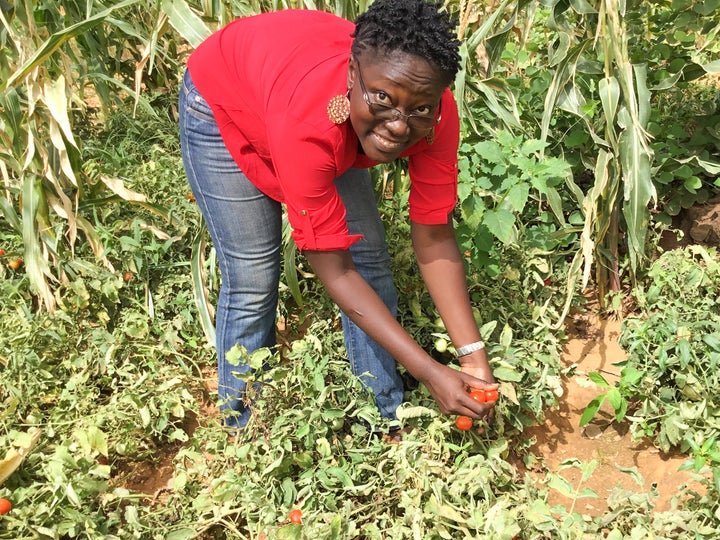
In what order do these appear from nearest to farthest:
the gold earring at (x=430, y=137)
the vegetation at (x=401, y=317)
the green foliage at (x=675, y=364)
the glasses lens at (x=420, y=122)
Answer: the glasses lens at (x=420, y=122), the gold earring at (x=430, y=137), the vegetation at (x=401, y=317), the green foliage at (x=675, y=364)

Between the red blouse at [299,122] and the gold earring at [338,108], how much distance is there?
13mm

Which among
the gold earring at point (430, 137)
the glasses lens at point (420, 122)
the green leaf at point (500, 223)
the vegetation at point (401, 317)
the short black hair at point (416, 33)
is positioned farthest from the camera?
the green leaf at point (500, 223)

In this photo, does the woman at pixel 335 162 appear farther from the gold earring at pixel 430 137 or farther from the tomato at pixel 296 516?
the tomato at pixel 296 516

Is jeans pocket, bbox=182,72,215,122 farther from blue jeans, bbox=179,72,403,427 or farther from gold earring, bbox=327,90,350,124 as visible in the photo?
gold earring, bbox=327,90,350,124

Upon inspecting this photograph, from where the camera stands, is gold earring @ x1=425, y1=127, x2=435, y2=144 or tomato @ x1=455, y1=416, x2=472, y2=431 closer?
gold earring @ x1=425, y1=127, x2=435, y2=144

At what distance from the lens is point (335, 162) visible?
1.56 m

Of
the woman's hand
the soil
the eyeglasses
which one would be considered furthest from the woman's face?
the soil

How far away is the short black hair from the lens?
1352mm

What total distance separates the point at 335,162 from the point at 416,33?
343mm

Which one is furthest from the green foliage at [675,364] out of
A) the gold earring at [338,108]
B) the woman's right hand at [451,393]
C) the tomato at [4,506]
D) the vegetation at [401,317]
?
the tomato at [4,506]

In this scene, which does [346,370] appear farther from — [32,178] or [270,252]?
[32,178]

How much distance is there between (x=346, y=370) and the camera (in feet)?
7.65

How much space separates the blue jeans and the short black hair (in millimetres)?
575

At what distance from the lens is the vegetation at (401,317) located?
6.44 ft
